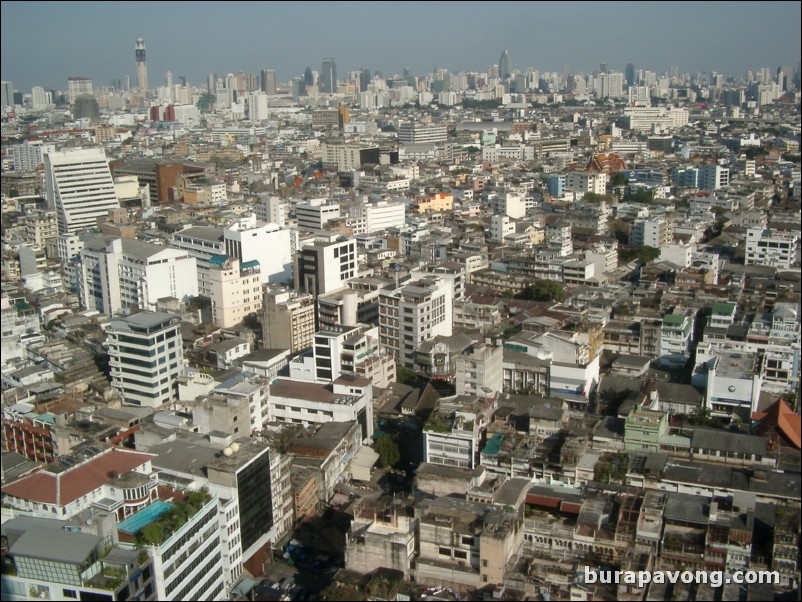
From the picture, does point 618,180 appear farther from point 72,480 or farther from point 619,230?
point 72,480

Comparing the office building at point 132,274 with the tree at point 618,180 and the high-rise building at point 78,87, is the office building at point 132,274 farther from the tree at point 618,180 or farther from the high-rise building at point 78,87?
the high-rise building at point 78,87

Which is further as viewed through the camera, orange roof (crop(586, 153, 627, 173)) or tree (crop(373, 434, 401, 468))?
orange roof (crop(586, 153, 627, 173))

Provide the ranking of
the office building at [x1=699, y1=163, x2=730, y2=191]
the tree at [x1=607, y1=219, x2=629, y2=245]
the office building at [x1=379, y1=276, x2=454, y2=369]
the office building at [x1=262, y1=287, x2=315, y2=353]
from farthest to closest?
1. the office building at [x1=699, y1=163, x2=730, y2=191]
2. the tree at [x1=607, y1=219, x2=629, y2=245]
3. the office building at [x1=262, y1=287, x2=315, y2=353]
4. the office building at [x1=379, y1=276, x2=454, y2=369]

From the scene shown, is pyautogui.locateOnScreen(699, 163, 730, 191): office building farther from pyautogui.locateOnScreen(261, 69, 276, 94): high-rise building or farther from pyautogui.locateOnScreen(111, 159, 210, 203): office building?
pyautogui.locateOnScreen(261, 69, 276, 94): high-rise building

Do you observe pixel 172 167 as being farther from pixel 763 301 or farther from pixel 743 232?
pixel 763 301

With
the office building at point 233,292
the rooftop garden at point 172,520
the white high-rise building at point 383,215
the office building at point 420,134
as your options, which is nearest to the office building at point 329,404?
the rooftop garden at point 172,520

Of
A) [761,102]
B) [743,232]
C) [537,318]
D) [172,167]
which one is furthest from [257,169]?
[761,102]

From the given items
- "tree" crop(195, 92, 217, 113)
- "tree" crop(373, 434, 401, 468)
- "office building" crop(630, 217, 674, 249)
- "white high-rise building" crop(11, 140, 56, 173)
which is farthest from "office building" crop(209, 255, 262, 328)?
"tree" crop(195, 92, 217, 113)
